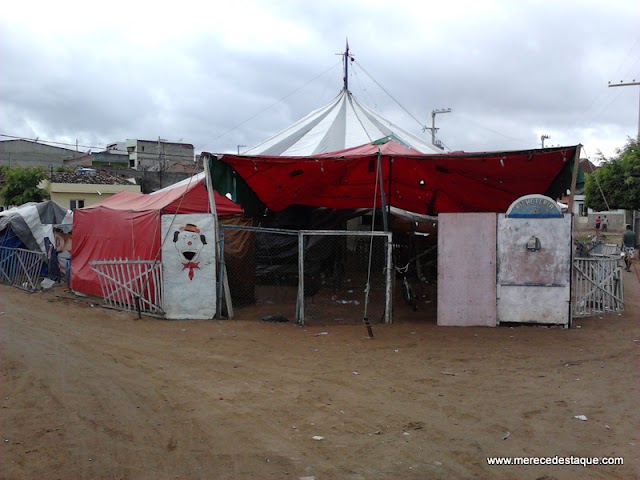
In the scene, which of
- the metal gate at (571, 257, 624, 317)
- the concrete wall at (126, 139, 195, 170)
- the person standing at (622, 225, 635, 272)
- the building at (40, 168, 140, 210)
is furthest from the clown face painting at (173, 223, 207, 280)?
the concrete wall at (126, 139, 195, 170)

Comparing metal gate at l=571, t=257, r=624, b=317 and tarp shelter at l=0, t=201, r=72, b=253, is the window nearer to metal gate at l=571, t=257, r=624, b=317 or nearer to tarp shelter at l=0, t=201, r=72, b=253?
tarp shelter at l=0, t=201, r=72, b=253

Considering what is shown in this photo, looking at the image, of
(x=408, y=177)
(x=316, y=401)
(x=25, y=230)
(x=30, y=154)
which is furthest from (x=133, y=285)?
(x=30, y=154)

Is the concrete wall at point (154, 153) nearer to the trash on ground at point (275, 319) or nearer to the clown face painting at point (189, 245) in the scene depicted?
the clown face painting at point (189, 245)

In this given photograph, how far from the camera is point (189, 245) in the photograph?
11609mm

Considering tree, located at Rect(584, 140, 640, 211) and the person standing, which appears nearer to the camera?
the person standing

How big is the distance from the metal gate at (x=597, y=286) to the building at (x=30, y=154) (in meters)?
53.5

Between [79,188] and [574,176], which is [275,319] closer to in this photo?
[574,176]

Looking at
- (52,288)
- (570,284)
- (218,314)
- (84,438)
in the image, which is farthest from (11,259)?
(570,284)

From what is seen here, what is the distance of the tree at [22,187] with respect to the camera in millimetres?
34812

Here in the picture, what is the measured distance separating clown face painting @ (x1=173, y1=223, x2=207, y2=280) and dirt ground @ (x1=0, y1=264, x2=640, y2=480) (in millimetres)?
1602

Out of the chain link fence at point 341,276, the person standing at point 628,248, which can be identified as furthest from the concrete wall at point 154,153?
the person standing at point 628,248

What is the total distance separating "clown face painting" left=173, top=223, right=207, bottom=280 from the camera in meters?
11.6

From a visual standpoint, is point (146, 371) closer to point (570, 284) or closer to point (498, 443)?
point (498, 443)

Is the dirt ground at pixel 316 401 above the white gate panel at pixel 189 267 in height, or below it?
below
